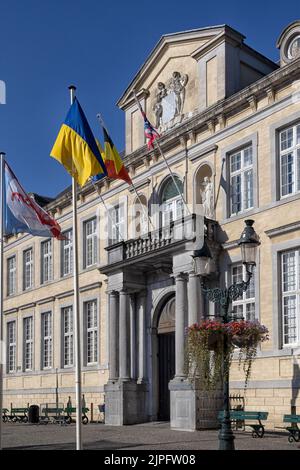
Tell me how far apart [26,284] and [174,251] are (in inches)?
653

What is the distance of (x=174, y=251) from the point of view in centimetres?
2342

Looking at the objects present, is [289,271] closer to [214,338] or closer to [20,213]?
[214,338]

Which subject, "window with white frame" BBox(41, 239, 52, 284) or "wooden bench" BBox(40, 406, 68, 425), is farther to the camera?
"window with white frame" BBox(41, 239, 52, 284)

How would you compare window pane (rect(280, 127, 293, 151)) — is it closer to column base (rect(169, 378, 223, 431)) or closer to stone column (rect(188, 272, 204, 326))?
stone column (rect(188, 272, 204, 326))

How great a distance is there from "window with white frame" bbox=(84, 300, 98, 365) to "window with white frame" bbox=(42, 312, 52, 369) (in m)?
4.19

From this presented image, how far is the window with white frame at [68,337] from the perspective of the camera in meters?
32.8

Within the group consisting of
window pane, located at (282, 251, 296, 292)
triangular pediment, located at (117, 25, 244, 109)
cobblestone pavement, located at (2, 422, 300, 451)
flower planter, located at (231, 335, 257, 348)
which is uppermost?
triangular pediment, located at (117, 25, 244, 109)

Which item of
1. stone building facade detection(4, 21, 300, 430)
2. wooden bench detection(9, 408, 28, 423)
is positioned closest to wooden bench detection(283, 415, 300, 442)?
stone building facade detection(4, 21, 300, 430)

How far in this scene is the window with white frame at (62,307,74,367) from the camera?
3278 centimetres

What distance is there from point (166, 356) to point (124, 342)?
1610 millimetres

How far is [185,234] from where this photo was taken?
23.0 meters

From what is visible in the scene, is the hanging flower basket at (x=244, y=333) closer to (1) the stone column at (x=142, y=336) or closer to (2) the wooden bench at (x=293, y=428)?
(2) the wooden bench at (x=293, y=428)

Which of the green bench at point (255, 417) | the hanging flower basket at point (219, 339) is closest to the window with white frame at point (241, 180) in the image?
the green bench at point (255, 417)
